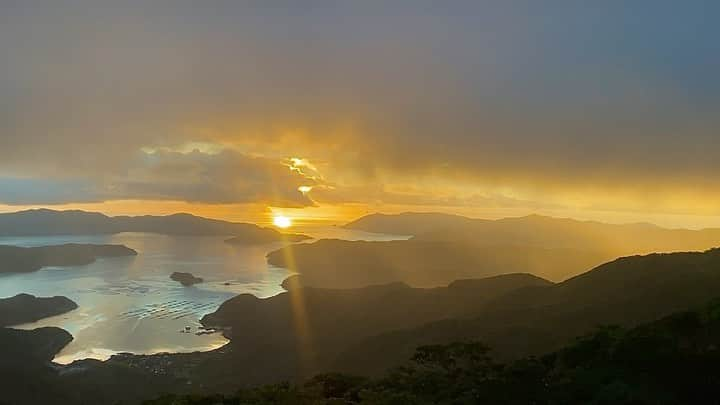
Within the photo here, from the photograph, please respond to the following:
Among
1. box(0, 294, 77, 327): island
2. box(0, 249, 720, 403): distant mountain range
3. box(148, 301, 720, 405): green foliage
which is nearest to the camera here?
box(148, 301, 720, 405): green foliage

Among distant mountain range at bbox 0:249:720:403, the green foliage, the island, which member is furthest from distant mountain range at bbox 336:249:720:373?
the island

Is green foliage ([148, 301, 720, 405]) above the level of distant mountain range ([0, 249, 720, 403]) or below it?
above

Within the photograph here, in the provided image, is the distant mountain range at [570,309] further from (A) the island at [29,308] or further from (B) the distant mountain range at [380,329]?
(A) the island at [29,308]

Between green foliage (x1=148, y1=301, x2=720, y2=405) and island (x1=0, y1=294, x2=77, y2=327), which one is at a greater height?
green foliage (x1=148, y1=301, x2=720, y2=405)

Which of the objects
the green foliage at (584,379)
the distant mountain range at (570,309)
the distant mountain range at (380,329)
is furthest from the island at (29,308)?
the green foliage at (584,379)

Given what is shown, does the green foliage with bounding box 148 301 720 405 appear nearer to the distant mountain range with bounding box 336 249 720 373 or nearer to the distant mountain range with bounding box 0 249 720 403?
the distant mountain range with bounding box 0 249 720 403

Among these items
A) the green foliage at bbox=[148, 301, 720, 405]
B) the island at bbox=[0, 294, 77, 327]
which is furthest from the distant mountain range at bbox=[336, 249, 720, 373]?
the island at bbox=[0, 294, 77, 327]

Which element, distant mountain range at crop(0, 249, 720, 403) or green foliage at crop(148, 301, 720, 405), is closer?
green foliage at crop(148, 301, 720, 405)

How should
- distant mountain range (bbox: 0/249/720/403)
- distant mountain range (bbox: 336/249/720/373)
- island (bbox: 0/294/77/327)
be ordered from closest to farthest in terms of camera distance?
distant mountain range (bbox: 336/249/720/373) → distant mountain range (bbox: 0/249/720/403) → island (bbox: 0/294/77/327)

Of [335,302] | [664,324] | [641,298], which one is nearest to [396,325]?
[335,302]

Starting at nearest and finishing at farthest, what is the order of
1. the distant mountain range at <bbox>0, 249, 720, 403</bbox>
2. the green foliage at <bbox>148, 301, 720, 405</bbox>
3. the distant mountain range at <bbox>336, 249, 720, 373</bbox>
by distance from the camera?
the green foliage at <bbox>148, 301, 720, 405</bbox> → the distant mountain range at <bbox>336, 249, 720, 373</bbox> → the distant mountain range at <bbox>0, 249, 720, 403</bbox>
